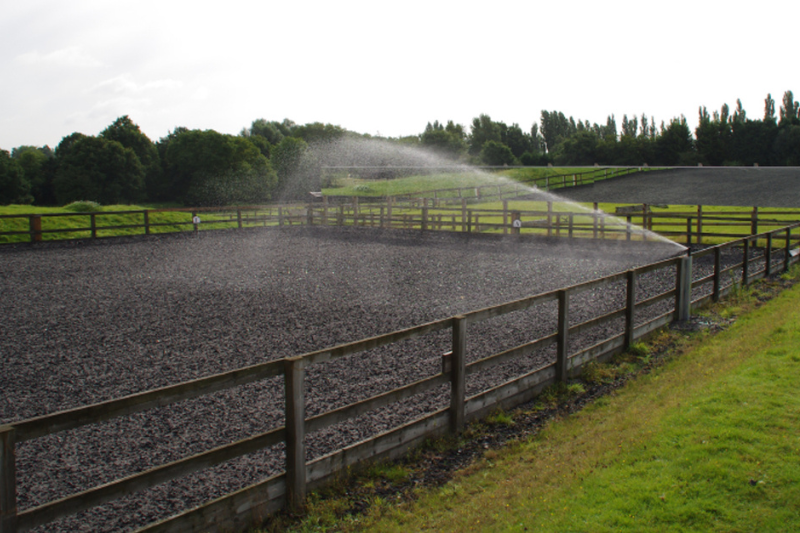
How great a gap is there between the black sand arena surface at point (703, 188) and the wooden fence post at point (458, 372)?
38.1 meters

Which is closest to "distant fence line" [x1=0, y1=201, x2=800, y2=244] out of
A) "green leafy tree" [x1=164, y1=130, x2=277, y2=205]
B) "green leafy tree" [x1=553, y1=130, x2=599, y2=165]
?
"green leafy tree" [x1=553, y1=130, x2=599, y2=165]

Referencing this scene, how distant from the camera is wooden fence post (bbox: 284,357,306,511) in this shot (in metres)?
3.39

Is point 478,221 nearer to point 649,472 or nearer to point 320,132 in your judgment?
point 649,472

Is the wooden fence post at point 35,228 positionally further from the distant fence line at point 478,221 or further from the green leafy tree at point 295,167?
the green leafy tree at point 295,167

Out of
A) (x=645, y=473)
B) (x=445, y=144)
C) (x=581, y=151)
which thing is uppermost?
(x=445, y=144)

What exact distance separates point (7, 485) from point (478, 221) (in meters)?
24.7

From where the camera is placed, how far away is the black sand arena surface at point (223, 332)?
181 inches

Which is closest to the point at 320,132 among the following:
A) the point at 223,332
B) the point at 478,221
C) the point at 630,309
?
the point at 478,221

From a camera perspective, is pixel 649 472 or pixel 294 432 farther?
pixel 649 472

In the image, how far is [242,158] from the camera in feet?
275

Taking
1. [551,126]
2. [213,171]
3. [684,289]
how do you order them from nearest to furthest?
[684,289], [213,171], [551,126]

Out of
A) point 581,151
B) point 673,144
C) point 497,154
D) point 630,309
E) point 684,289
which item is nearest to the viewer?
point 630,309

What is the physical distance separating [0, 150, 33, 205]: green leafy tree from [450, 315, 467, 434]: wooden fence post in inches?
2730

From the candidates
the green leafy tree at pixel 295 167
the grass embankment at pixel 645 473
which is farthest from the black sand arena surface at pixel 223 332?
the green leafy tree at pixel 295 167
